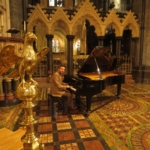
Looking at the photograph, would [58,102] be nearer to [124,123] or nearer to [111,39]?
[124,123]

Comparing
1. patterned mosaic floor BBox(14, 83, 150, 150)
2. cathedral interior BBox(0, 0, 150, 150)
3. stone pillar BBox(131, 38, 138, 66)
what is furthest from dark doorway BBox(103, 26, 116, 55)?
patterned mosaic floor BBox(14, 83, 150, 150)

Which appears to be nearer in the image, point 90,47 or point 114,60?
point 114,60

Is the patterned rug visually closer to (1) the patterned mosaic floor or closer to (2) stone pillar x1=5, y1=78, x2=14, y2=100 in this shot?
(1) the patterned mosaic floor

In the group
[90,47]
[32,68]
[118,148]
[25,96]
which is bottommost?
[118,148]

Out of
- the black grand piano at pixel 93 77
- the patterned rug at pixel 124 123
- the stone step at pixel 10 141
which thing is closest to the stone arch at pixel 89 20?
the black grand piano at pixel 93 77

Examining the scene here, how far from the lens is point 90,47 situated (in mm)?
12656

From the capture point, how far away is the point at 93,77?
468cm

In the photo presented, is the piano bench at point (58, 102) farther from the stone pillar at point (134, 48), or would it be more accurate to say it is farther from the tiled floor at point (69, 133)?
the stone pillar at point (134, 48)

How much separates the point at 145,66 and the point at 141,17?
281 centimetres

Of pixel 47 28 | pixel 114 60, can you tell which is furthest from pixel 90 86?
pixel 47 28

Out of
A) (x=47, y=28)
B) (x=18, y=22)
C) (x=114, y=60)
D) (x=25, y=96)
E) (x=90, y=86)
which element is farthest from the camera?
(x=47, y=28)

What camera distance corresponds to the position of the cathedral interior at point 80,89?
0.86 m

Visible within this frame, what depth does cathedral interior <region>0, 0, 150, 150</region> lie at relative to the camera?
86cm

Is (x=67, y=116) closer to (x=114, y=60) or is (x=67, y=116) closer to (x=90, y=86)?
(x=90, y=86)
